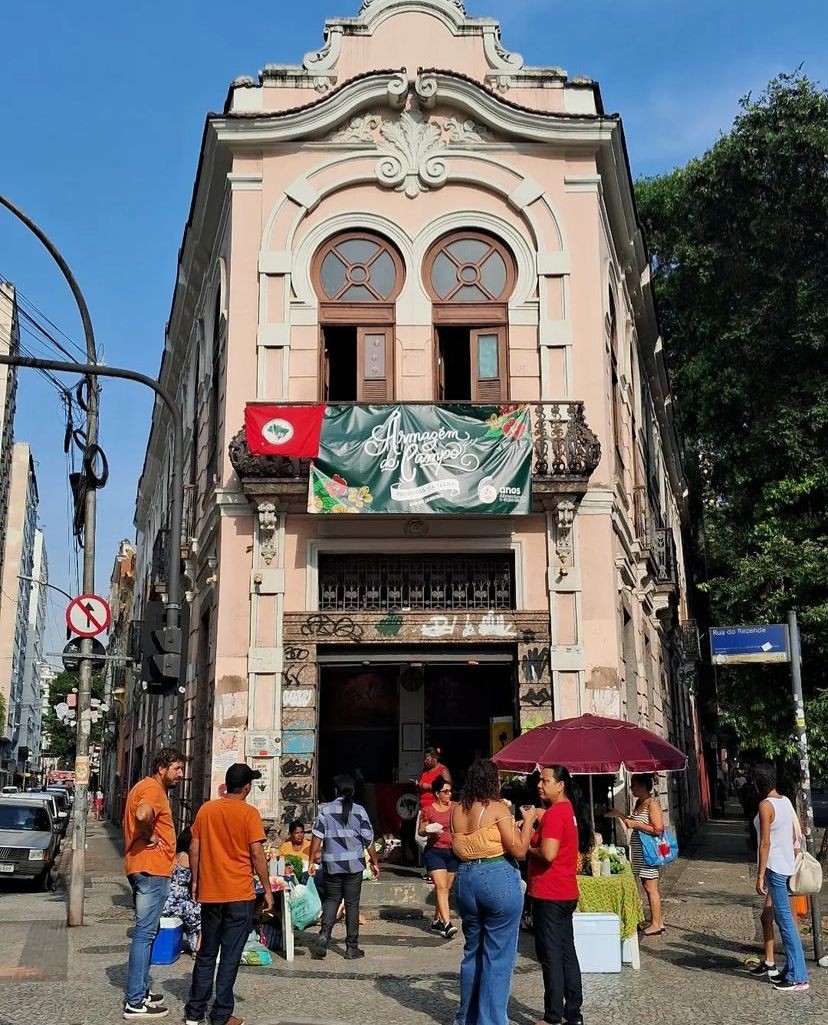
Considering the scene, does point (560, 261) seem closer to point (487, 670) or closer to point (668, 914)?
point (487, 670)

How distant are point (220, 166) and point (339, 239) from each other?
2.52 m

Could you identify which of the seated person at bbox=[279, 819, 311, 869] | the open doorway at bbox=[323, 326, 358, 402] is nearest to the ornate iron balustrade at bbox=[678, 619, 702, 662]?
the open doorway at bbox=[323, 326, 358, 402]

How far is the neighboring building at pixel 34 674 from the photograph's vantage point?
378ft

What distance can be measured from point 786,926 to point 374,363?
10529mm

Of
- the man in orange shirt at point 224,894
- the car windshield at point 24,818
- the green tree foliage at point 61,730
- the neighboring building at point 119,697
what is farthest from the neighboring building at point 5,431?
the man in orange shirt at point 224,894

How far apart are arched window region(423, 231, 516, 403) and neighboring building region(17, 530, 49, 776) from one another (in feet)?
334

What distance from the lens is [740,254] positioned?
71.6ft

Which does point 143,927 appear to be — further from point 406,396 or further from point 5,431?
point 5,431

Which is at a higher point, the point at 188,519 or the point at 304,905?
the point at 188,519

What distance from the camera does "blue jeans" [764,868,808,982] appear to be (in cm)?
897

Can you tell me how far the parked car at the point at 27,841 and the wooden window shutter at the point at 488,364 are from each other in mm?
10851

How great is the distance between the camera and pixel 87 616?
1395 centimetres

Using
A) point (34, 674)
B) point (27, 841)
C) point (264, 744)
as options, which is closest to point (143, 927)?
point (264, 744)

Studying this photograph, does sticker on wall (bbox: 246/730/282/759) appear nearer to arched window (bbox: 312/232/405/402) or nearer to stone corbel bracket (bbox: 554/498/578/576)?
stone corbel bracket (bbox: 554/498/578/576)
